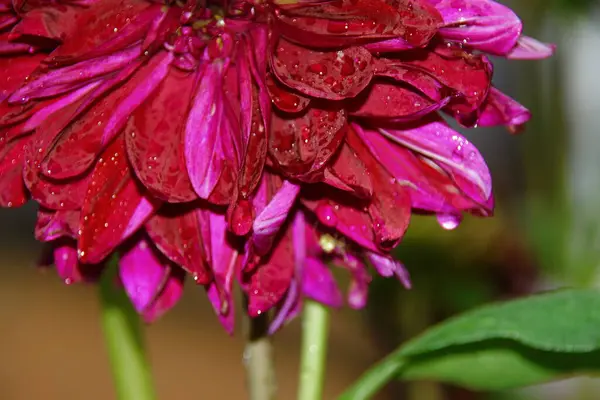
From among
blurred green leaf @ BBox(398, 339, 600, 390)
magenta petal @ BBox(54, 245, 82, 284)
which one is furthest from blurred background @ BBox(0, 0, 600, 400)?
magenta petal @ BBox(54, 245, 82, 284)

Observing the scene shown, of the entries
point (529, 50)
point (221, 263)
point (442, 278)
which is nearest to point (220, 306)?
point (221, 263)

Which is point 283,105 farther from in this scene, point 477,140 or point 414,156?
point 477,140

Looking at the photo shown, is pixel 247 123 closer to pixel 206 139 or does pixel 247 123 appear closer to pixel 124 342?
pixel 206 139

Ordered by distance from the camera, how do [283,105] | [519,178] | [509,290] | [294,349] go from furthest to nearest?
[519,178] → [294,349] → [509,290] → [283,105]

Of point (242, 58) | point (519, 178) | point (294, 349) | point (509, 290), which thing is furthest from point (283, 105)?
point (519, 178)

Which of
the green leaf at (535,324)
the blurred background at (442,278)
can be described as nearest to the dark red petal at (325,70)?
the green leaf at (535,324)

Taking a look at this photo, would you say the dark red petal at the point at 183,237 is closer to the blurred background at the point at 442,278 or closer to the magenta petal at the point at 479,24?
the magenta petal at the point at 479,24
